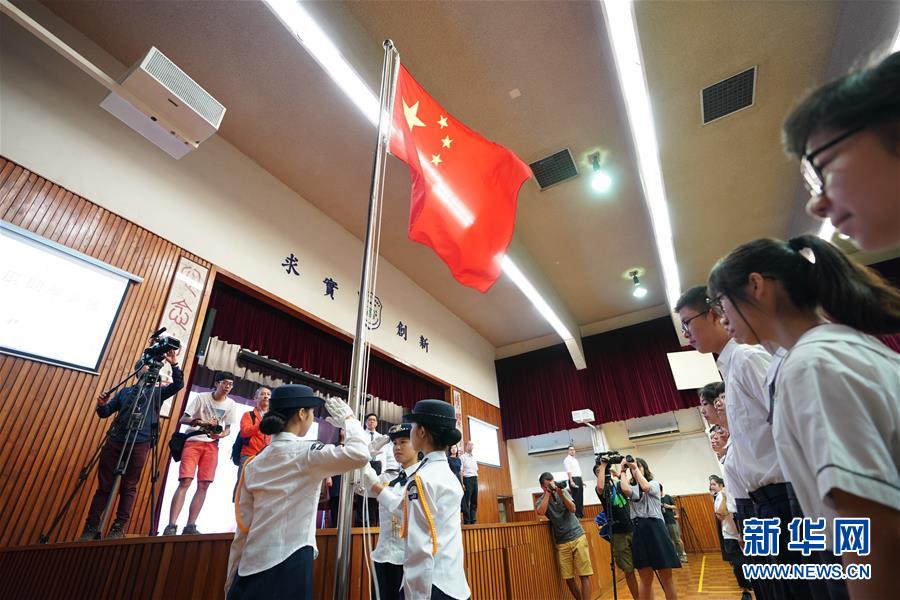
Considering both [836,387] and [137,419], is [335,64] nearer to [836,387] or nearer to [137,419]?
[137,419]

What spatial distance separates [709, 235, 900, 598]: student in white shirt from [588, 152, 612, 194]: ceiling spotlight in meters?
4.46

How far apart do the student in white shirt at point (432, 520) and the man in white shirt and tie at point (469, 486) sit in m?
3.88

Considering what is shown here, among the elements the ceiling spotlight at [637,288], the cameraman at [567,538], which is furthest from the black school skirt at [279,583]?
the ceiling spotlight at [637,288]

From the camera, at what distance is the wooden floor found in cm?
390

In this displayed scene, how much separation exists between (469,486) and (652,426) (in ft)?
18.3

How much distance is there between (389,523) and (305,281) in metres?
3.70

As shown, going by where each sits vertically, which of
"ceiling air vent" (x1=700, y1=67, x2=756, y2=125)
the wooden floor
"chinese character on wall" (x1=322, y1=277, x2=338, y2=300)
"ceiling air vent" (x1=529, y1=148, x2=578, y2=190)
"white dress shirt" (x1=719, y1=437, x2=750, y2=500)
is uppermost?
"ceiling air vent" (x1=529, y1=148, x2=578, y2=190)

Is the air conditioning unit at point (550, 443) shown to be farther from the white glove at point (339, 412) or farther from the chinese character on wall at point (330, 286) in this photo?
the white glove at point (339, 412)

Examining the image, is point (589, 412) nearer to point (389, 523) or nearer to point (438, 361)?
point (438, 361)

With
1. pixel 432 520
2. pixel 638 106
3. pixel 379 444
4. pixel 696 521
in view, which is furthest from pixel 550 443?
pixel 432 520

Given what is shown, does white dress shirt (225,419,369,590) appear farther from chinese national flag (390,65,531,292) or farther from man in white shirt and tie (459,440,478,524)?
man in white shirt and tie (459,440,478,524)

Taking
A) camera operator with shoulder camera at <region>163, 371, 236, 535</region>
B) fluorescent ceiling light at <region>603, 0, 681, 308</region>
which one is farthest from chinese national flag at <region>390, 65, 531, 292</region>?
camera operator with shoulder camera at <region>163, 371, 236, 535</region>

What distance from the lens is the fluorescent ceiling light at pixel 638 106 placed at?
3.05 m

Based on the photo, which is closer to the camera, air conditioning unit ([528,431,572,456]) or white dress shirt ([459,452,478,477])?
white dress shirt ([459,452,478,477])
